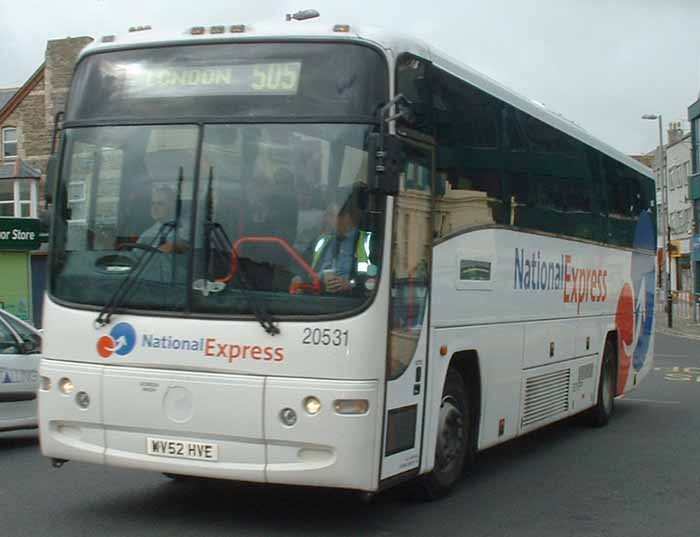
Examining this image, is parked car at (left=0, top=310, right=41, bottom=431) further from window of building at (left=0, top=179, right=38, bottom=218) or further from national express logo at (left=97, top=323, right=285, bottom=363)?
window of building at (left=0, top=179, right=38, bottom=218)

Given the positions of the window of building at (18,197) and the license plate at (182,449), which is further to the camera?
the window of building at (18,197)

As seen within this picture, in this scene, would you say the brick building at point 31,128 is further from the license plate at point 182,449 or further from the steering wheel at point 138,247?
the license plate at point 182,449

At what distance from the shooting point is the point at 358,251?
733 centimetres

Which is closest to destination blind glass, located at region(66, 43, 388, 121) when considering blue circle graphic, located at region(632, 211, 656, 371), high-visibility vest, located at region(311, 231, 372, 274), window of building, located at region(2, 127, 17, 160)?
high-visibility vest, located at region(311, 231, 372, 274)

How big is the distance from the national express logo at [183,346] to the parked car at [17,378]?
3.88 meters

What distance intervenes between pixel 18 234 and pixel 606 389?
2314 cm

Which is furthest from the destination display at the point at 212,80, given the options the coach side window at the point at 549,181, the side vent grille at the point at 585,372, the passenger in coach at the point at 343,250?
the side vent grille at the point at 585,372

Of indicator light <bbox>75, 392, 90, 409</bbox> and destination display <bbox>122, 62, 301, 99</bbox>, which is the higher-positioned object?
destination display <bbox>122, 62, 301, 99</bbox>

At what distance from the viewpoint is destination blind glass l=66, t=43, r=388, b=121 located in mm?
7465

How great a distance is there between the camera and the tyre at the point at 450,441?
8664 mm

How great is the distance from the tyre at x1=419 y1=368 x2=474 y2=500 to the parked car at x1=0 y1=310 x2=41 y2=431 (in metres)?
4.66

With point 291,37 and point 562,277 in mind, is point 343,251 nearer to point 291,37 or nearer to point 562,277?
point 291,37

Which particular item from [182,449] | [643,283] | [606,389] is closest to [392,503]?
[182,449]

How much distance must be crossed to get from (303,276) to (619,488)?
404cm
